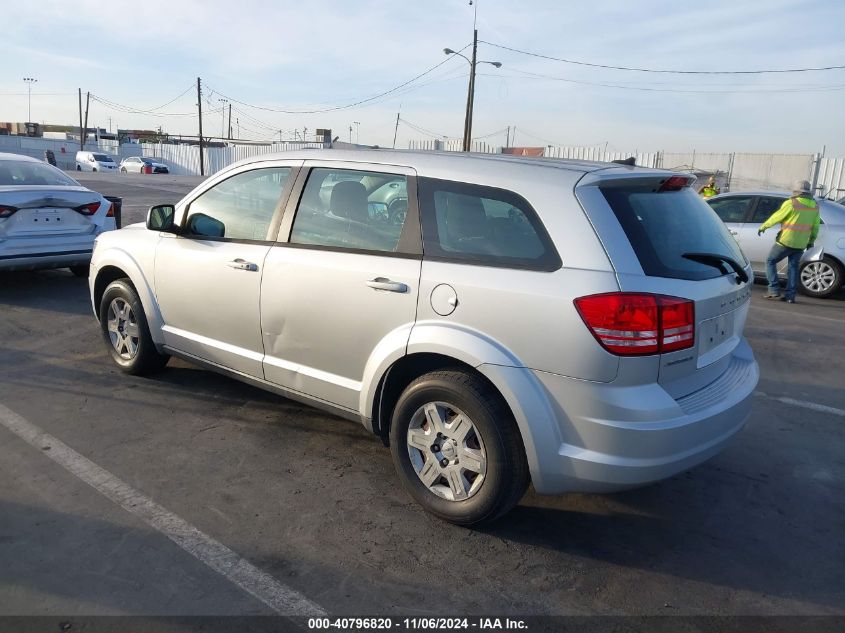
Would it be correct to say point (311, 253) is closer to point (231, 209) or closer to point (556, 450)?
point (231, 209)

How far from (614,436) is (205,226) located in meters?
3.03

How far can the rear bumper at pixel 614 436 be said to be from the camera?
9.68 ft

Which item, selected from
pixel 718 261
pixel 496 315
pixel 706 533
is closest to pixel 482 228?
pixel 496 315

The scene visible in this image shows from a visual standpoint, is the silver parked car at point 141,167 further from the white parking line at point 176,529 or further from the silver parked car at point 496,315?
the silver parked car at point 496,315

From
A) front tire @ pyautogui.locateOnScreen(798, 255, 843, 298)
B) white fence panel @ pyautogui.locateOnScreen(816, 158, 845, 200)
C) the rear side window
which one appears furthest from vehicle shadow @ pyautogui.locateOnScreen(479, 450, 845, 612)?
white fence panel @ pyautogui.locateOnScreen(816, 158, 845, 200)

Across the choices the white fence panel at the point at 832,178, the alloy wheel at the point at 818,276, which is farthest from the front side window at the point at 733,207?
the white fence panel at the point at 832,178

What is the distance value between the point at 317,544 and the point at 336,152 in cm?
227

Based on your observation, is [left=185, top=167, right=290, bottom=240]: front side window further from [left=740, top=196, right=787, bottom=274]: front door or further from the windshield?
[left=740, top=196, right=787, bottom=274]: front door

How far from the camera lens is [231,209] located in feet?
15.1

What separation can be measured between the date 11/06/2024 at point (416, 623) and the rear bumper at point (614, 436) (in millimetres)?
644

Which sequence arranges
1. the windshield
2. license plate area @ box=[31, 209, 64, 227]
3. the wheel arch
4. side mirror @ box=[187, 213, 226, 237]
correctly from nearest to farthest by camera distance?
side mirror @ box=[187, 213, 226, 237] → the wheel arch → license plate area @ box=[31, 209, 64, 227] → the windshield

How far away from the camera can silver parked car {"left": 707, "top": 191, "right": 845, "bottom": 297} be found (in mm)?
9984

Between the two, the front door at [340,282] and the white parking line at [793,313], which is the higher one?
the front door at [340,282]

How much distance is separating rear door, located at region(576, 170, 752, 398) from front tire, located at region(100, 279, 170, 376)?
11.5 feet
